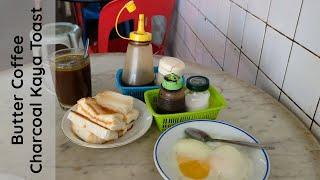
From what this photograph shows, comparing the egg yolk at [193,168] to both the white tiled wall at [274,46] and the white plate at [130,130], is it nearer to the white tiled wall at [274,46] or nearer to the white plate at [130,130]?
the white plate at [130,130]

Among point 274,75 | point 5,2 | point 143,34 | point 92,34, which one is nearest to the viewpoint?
point 143,34

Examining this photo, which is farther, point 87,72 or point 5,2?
point 5,2

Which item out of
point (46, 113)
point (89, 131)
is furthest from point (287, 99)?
point (46, 113)

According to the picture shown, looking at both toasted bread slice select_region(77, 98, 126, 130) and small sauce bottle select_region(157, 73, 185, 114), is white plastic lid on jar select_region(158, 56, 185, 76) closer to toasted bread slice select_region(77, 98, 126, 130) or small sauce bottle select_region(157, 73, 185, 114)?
small sauce bottle select_region(157, 73, 185, 114)

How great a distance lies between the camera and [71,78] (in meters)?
0.70

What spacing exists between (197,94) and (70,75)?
0.97ft

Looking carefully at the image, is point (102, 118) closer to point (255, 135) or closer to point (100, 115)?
point (100, 115)

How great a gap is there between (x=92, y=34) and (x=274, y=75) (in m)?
1.44

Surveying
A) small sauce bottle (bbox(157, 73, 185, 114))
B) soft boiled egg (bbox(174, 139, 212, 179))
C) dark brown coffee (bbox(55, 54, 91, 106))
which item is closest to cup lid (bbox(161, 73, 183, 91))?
small sauce bottle (bbox(157, 73, 185, 114))

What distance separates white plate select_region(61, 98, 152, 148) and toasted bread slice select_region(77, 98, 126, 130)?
26mm

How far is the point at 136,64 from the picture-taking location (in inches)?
29.6

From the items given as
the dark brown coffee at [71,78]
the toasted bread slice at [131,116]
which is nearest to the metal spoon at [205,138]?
the toasted bread slice at [131,116]

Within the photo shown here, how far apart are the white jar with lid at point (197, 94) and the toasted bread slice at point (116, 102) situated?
0.42ft

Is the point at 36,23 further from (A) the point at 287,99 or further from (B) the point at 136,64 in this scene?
(A) the point at 287,99
